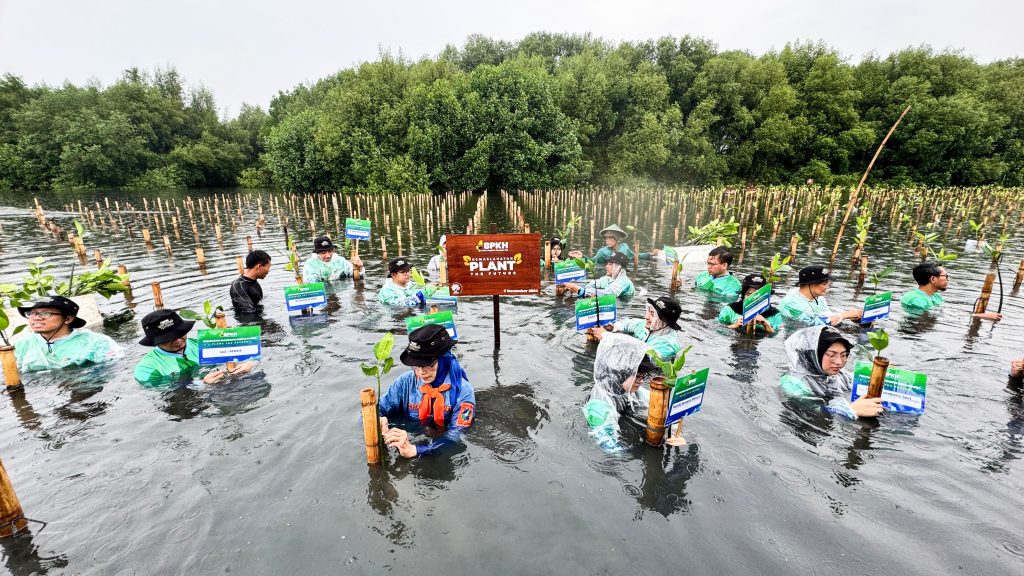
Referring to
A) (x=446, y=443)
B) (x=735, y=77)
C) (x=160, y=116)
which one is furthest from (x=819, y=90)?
(x=160, y=116)

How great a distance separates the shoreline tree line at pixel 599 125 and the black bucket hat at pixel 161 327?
1365 inches

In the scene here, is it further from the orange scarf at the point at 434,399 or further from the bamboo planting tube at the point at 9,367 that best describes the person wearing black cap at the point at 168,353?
the orange scarf at the point at 434,399

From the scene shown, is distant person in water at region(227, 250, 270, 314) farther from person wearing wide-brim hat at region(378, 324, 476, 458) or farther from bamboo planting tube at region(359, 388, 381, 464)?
bamboo planting tube at region(359, 388, 381, 464)

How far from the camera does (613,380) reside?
19.5 feet

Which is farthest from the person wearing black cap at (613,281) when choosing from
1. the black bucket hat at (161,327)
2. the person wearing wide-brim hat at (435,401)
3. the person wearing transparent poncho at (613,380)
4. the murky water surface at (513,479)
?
the black bucket hat at (161,327)

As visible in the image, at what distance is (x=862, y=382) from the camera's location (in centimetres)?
670

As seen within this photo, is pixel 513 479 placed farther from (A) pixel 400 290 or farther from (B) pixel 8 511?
(A) pixel 400 290

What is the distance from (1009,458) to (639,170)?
148ft

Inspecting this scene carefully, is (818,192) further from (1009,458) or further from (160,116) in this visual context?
(160,116)

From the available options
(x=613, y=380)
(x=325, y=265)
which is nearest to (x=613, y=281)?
(x=613, y=380)

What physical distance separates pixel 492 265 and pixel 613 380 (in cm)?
294

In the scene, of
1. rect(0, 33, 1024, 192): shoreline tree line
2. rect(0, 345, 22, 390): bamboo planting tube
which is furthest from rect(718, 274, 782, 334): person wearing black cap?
rect(0, 33, 1024, 192): shoreline tree line

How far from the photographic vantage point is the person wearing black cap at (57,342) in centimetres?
740

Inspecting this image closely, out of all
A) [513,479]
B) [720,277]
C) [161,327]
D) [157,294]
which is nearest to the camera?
[513,479]
